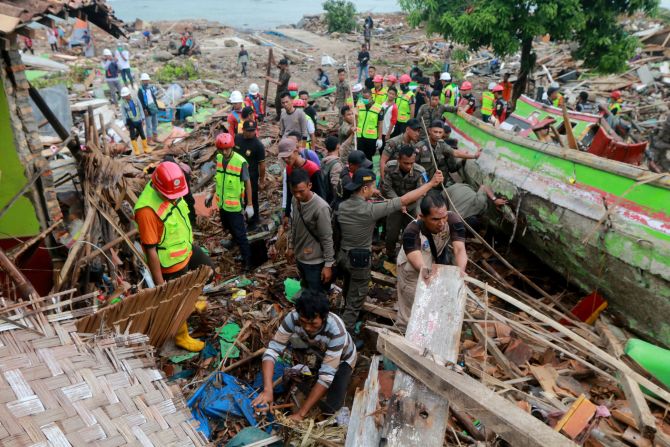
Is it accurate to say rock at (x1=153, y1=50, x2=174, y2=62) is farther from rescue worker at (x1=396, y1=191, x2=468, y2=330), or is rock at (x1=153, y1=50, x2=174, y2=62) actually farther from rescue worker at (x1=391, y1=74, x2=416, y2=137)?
rescue worker at (x1=396, y1=191, x2=468, y2=330)

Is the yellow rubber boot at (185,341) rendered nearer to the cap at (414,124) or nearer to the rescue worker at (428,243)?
the rescue worker at (428,243)

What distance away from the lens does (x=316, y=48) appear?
2450cm

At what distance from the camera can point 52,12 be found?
4.69 m

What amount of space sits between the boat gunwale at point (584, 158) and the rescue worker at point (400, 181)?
1565 mm

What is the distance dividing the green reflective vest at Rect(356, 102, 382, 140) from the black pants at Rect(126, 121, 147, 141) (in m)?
5.23

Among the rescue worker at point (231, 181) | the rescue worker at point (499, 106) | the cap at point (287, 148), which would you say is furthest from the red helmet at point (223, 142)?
the rescue worker at point (499, 106)

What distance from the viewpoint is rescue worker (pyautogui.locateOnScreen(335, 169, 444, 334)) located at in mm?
4242

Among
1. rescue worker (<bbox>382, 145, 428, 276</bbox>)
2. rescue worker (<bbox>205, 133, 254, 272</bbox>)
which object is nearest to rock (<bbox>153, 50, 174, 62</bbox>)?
rescue worker (<bbox>205, 133, 254, 272</bbox>)

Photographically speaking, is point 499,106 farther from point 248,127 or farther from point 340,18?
point 340,18

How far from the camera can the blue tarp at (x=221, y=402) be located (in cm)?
370

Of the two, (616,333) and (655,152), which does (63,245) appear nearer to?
(616,333)

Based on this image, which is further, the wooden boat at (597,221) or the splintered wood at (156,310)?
the wooden boat at (597,221)

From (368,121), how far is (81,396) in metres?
7.01

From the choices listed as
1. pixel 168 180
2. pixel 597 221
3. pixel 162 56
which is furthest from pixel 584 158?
pixel 162 56
